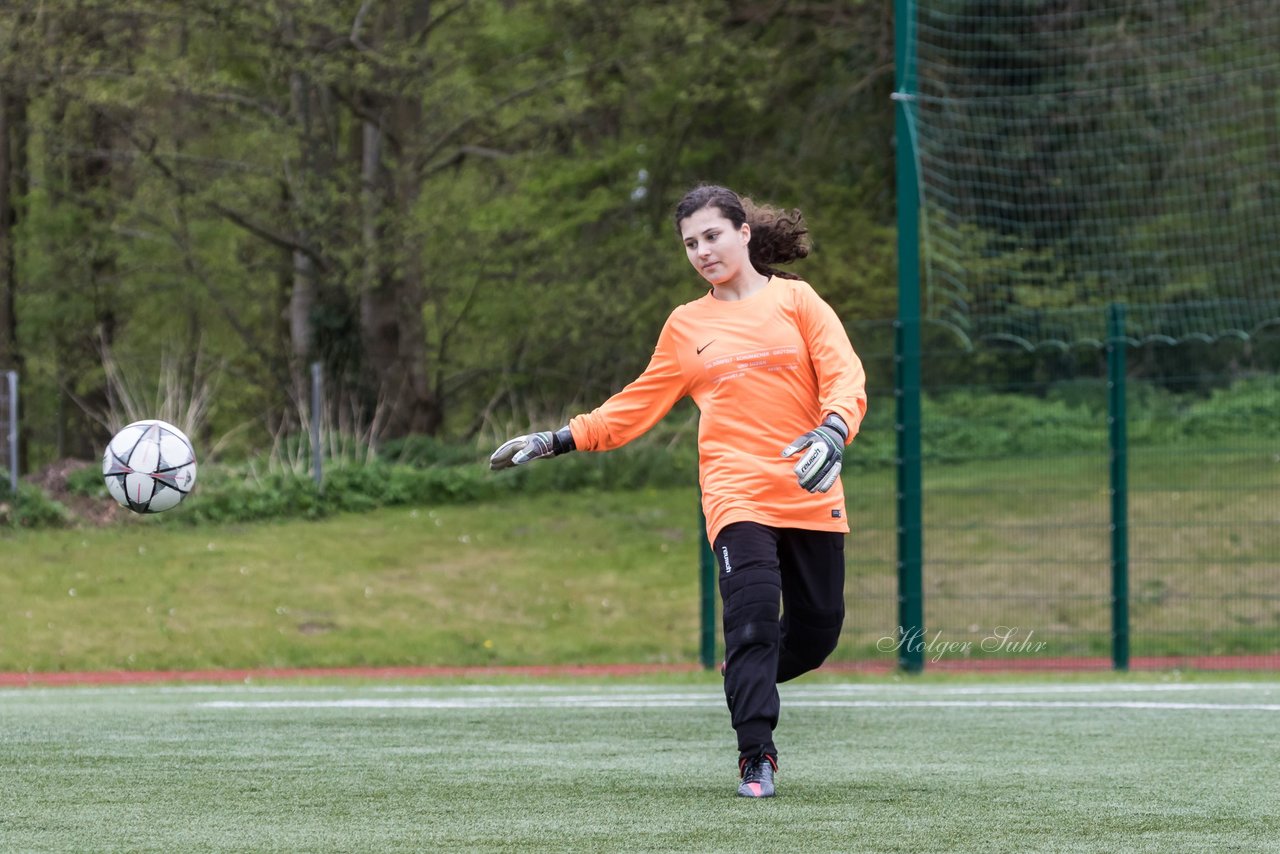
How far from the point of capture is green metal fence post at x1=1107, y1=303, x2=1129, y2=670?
12.0 metres

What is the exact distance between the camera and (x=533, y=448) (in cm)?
547

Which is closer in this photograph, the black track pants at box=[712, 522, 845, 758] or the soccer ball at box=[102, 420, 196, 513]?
the black track pants at box=[712, 522, 845, 758]

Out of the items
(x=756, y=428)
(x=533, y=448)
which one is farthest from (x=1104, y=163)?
(x=533, y=448)

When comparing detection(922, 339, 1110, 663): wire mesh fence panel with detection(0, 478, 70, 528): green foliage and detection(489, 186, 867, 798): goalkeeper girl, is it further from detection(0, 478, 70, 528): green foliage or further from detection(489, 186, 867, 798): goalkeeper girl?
detection(0, 478, 70, 528): green foliage

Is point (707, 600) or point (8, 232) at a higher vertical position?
point (8, 232)

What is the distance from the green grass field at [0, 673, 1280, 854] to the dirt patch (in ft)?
31.5

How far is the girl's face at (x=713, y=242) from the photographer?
5.38 metres

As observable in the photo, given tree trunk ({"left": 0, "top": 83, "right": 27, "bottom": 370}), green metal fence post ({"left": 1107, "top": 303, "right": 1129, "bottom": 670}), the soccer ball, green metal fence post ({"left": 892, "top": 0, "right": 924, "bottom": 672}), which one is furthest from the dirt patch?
the soccer ball

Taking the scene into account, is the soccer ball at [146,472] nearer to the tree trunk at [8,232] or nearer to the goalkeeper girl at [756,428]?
the goalkeeper girl at [756,428]

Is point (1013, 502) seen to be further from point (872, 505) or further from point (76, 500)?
point (76, 500)

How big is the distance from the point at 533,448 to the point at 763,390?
78cm

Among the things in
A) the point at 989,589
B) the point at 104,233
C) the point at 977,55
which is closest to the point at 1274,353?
the point at 989,589

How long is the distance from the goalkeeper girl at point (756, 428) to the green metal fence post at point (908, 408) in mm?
6760

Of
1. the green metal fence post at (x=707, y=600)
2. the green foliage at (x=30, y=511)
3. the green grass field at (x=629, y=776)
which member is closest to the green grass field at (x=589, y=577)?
the green foliage at (x=30, y=511)
